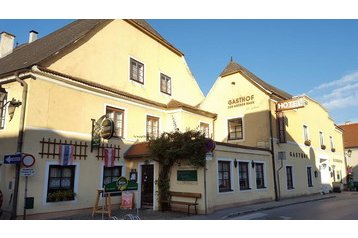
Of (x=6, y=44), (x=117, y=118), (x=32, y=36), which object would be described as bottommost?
(x=117, y=118)

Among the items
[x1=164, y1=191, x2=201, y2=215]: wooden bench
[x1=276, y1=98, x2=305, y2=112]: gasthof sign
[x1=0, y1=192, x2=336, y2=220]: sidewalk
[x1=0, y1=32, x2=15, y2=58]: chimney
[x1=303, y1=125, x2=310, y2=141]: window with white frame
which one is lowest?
[x1=0, y1=192, x2=336, y2=220]: sidewalk

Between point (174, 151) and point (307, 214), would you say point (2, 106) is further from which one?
point (307, 214)

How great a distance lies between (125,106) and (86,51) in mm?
3248

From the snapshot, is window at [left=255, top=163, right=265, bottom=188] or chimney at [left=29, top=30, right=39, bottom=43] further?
chimney at [left=29, top=30, right=39, bottom=43]

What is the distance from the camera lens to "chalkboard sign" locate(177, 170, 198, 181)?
40.8ft

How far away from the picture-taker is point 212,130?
2050 centimetres

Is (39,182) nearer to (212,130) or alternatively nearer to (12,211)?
(12,211)

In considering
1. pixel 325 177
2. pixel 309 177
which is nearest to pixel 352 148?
pixel 325 177

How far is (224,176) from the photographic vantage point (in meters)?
14.0

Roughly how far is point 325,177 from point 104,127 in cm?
2011

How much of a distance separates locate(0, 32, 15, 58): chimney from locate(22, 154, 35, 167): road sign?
10251mm

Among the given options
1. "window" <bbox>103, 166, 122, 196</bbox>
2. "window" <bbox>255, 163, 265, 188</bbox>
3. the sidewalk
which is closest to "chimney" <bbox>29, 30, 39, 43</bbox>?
"window" <bbox>103, 166, 122, 196</bbox>

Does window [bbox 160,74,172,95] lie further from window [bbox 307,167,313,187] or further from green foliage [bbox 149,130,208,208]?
window [bbox 307,167,313,187]

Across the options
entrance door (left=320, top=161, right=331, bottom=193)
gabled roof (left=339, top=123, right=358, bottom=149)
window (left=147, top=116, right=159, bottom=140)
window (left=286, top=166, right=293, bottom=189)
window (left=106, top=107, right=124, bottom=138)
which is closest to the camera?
window (left=106, top=107, right=124, bottom=138)
